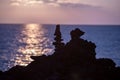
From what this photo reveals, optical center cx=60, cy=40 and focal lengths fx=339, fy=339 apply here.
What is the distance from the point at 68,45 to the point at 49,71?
5744mm

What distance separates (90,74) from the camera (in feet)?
127

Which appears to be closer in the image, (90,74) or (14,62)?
(90,74)

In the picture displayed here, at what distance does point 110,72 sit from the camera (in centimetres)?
4100

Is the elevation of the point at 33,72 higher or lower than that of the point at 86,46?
lower

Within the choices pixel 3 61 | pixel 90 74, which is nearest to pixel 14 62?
pixel 3 61

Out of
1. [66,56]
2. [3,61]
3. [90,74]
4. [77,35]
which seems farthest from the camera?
[3,61]

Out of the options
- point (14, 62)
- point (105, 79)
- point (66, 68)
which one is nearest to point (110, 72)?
point (105, 79)

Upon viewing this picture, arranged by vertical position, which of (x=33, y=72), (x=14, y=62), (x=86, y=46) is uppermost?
(x=86, y=46)

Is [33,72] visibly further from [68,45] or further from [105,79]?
[105,79]

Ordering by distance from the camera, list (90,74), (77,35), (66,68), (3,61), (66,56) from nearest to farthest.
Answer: (90,74) < (66,68) < (66,56) < (77,35) < (3,61)

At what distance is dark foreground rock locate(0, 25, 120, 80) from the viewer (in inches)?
1542

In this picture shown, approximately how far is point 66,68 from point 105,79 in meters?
5.22

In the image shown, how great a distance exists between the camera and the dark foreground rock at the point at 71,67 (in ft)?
128

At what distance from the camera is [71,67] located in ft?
136
